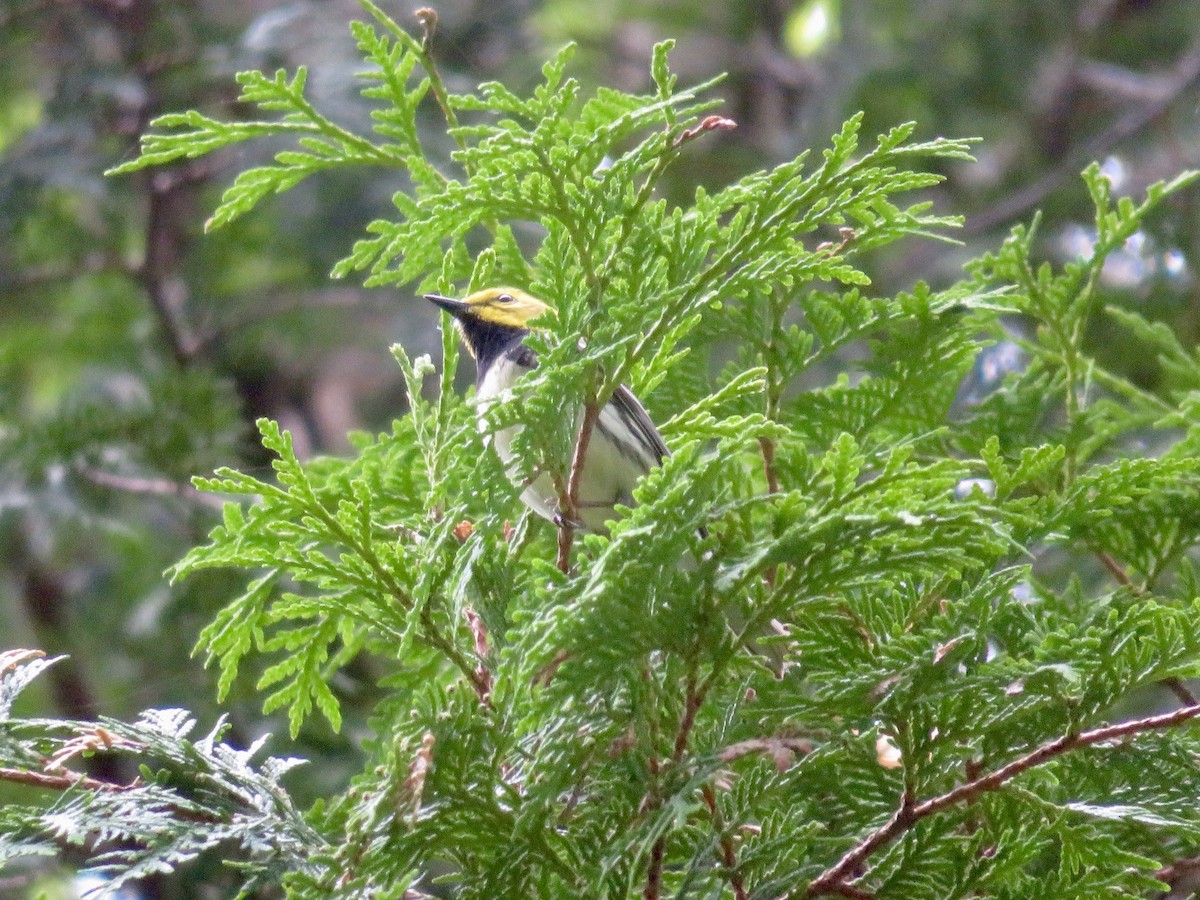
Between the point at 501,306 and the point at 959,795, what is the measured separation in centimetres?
198

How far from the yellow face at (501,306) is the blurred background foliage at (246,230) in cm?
153

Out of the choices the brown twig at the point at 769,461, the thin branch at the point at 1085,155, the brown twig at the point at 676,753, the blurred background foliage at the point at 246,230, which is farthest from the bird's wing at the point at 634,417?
the thin branch at the point at 1085,155

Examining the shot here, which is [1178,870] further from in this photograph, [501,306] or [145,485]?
[145,485]

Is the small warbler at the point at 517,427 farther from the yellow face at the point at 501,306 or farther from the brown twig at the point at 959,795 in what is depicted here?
the brown twig at the point at 959,795

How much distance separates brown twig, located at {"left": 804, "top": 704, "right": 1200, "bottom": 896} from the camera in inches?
72.9

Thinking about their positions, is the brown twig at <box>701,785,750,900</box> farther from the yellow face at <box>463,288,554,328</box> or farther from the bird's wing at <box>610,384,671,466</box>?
the yellow face at <box>463,288,554,328</box>

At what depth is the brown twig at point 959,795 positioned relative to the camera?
1853 mm

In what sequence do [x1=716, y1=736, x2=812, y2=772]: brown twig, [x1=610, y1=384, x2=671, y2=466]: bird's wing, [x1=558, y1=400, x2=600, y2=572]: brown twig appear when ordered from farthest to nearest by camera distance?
[x1=610, y1=384, x2=671, y2=466]: bird's wing → [x1=558, y1=400, x2=600, y2=572]: brown twig → [x1=716, y1=736, x2=812, y2=772]: brown twig

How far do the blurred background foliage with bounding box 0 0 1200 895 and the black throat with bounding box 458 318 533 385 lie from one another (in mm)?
1458

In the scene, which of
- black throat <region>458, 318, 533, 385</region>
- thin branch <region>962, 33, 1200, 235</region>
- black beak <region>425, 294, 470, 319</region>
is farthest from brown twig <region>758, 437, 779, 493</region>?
thin branch <region>962, 33, 1200, 235</region>

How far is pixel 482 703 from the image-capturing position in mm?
2018

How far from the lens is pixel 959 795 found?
185 centimetres

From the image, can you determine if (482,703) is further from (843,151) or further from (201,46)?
(201,46)

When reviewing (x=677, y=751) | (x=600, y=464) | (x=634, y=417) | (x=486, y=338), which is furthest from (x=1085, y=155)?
(x=677, y=751)
